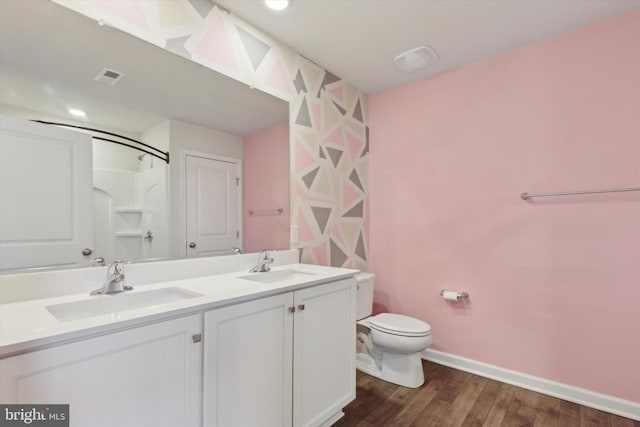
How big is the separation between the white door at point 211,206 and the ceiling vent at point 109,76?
45 centimetres

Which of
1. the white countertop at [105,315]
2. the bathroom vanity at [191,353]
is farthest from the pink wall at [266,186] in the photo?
the white countertop at [105,315]

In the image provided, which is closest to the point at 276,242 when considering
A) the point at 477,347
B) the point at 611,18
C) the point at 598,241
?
the point at 477,347

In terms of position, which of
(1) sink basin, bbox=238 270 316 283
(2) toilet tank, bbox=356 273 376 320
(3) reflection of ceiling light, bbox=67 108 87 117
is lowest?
(2) toilet tank, bbox=356 273 376 320

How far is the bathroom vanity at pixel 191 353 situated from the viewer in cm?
76

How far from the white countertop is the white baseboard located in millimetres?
1547

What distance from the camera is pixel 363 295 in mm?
2322

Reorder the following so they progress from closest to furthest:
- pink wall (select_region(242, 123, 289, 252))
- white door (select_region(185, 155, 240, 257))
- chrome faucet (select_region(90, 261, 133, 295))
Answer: chrome faucet (select_region(90, 261, 133, 295)) < white door (select_region(185, 155, 240, 257)) < pink wall (select_region(242, 123, 289, 252))

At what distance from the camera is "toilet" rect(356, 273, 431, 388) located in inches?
77.6

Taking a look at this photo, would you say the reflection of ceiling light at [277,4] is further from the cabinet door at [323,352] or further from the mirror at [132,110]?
the cabinet door at [323,352]

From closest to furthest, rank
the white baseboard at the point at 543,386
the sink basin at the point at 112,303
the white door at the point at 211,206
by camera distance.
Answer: the sink basin at the point at 112,303
the white door at the point at 211,206
the white baseboard at the point at 543,386

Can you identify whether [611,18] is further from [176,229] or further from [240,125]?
[176,229]

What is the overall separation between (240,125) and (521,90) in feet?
6.46

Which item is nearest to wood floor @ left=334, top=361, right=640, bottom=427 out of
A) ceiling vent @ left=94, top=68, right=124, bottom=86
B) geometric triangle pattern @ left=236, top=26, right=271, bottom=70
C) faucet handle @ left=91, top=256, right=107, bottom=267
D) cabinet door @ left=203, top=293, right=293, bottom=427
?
cabinet door @ left=203, top=293, right=293, bottom=427

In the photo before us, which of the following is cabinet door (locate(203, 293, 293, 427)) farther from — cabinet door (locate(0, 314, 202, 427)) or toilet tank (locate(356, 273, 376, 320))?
toilet tank (locate(356, 273, 376, 320))
